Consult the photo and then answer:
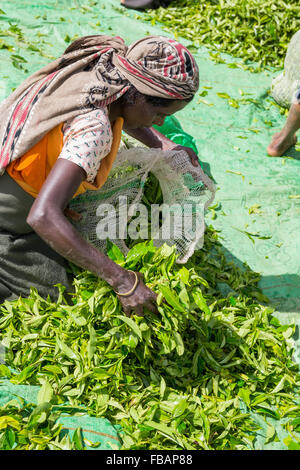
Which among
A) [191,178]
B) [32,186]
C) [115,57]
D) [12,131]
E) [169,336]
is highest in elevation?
[115,57]

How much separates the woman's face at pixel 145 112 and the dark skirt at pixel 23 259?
0.53 m

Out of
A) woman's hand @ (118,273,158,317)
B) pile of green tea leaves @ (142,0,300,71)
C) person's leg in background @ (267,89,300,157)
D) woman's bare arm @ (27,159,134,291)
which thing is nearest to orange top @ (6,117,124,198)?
woman's bare arm @ (27,159,134,291)

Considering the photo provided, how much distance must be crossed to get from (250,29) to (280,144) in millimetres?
1528

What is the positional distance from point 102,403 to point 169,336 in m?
0.35

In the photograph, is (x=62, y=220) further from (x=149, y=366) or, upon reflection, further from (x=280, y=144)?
(x=280, y=144)

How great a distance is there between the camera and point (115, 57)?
6.38 ft

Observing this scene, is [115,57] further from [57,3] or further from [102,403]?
[57,3]

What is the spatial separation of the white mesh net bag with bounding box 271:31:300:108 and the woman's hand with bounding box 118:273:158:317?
250cm

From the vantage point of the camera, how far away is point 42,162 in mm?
1944

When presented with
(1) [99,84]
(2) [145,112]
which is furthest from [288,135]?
(1) [99,84]

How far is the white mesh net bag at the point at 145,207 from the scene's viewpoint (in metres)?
2.33

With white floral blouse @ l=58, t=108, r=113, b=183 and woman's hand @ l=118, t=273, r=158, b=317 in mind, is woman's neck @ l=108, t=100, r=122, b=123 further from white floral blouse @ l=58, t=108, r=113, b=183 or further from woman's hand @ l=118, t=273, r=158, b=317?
woman's hand @ l=118, t=273, r=158, b=317

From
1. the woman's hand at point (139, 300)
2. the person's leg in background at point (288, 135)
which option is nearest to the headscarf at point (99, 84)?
the woman's hand at point (139, 300)
